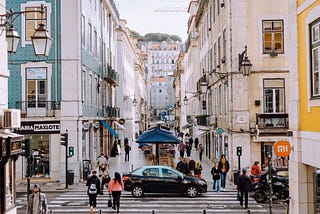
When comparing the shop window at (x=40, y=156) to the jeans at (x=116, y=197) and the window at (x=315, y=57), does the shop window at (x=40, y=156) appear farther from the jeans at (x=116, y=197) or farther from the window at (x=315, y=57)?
the window at (x=315, y=57)

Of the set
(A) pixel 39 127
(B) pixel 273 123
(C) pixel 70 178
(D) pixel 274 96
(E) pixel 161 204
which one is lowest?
(E) pixel 161 204

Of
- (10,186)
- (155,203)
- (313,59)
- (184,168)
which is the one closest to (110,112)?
(184,168)

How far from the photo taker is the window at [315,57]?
11.5 meters

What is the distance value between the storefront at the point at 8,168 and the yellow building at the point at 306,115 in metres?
6.95

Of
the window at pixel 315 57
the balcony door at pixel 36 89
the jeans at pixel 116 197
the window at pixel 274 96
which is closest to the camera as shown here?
the window at pixel 315 57

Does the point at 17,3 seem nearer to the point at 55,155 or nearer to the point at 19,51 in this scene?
the point at 19,51

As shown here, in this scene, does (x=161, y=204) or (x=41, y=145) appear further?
(x=41, y=145)

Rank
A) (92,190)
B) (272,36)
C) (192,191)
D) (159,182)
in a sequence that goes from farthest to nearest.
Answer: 1. (272,36)
2. (192,191)
3. (159,182)
4. (92,190)

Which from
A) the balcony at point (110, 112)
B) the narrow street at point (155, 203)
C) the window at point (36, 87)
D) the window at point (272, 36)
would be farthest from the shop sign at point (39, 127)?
the balcony at point (110, 112)

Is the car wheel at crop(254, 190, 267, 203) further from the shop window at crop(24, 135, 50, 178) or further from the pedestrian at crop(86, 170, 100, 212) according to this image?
the shop window at crop(24, 135, 50, 178)

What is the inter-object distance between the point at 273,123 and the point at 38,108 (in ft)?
40.1

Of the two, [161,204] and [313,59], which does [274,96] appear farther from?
[313,59]

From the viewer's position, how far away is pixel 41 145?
26766 mm

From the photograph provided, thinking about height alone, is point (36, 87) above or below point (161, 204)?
above
